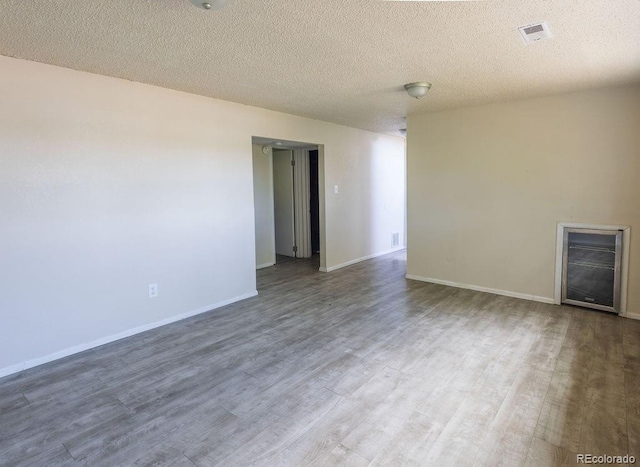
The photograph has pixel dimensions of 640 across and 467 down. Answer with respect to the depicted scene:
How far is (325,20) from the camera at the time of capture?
7.04ft

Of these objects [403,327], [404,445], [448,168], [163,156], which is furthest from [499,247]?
[163,156]

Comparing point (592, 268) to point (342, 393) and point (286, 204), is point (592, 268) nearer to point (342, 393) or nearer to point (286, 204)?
point (342, 393)

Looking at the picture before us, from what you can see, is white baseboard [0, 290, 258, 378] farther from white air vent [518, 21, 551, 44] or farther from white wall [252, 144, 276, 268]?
white air vent [518, 21, 551, 44]

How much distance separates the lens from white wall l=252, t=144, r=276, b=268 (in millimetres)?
6141

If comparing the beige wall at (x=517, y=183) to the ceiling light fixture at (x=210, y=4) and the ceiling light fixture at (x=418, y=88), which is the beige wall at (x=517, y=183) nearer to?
the ceiling light fixture at (x=418, y=88)

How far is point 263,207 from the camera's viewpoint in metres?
6.27

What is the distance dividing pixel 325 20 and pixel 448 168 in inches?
123

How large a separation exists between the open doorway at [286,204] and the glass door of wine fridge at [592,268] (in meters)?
3.59

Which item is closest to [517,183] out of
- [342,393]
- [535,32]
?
[535,32]

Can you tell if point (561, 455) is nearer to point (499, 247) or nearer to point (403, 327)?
point (403, 327)

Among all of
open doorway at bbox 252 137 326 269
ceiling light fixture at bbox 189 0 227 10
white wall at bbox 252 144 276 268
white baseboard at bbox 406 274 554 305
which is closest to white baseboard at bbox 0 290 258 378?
white wall at bbox 252 144 276 268

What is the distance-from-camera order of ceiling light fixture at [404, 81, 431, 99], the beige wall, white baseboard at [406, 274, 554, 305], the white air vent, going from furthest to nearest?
white baseboard at [406, 274, 554, 305] < the beige wall < ceiling light fixture at [404, 81, 431, 99] < the white air vent

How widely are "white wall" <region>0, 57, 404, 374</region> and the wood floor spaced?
340mm

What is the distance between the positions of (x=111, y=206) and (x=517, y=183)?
427 centimetres
